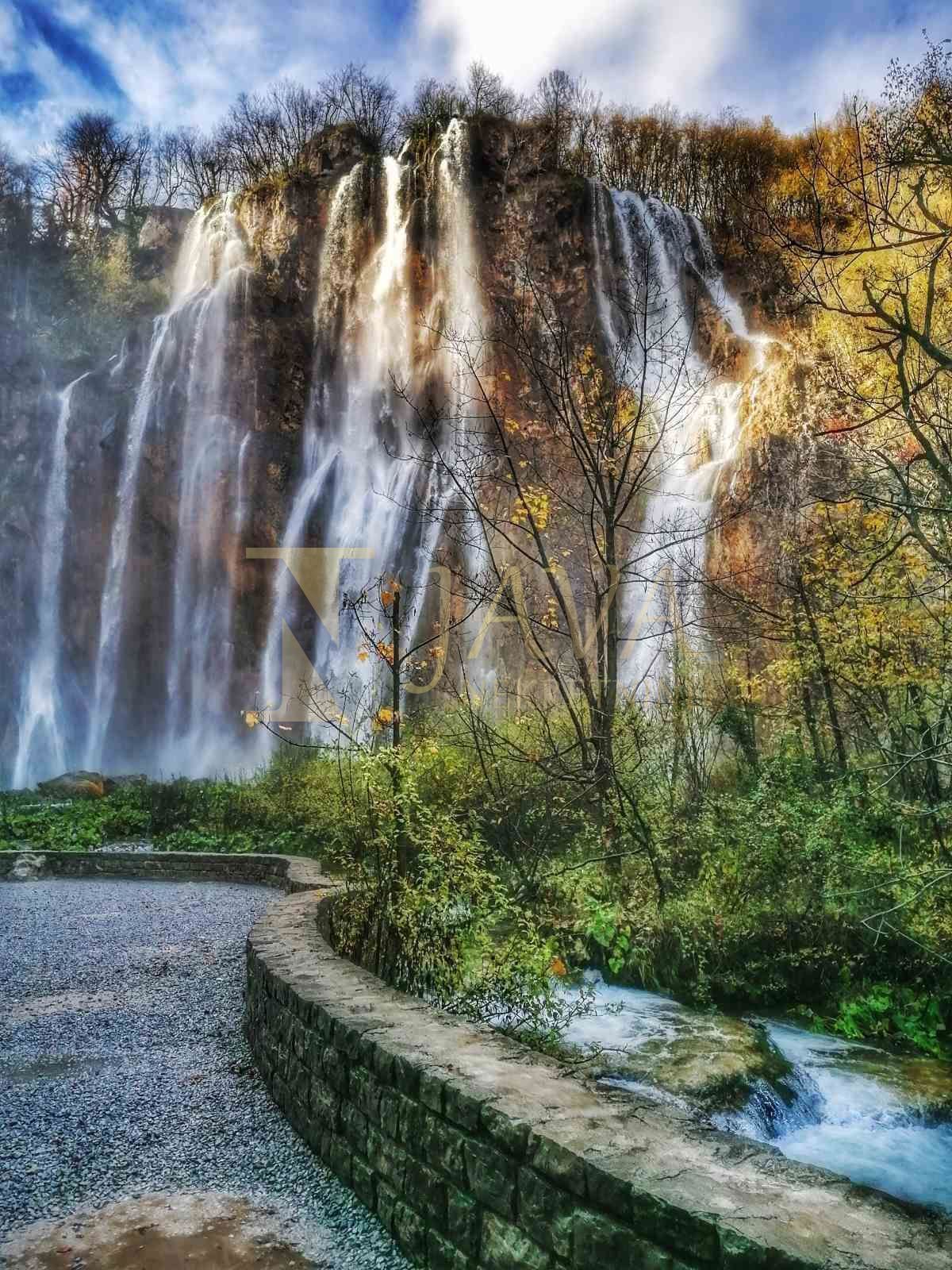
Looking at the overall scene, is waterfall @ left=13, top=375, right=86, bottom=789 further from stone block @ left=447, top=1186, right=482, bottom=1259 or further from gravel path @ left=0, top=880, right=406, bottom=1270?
stone block @ left=447, top=1186, right=482, bottom=1259

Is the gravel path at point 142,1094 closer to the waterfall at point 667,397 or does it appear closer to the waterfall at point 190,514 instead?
the waterfall at point 667,397

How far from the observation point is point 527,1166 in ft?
7.87

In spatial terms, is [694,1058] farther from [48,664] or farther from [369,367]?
[48,664]

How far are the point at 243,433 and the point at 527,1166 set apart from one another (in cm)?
2435

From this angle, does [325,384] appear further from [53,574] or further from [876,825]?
[876,825]

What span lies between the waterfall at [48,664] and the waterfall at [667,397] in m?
15.8

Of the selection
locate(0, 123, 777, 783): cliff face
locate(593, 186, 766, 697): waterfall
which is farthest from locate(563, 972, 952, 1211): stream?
locate(0, 123, 777, 783): cliff face

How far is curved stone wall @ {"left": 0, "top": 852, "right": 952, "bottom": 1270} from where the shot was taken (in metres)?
1.92

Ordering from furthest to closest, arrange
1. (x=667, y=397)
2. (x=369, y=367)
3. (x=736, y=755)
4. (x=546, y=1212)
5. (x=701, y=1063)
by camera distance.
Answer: (x=369, y=367) → (x=667, y=397) → (x=736, y=755) → (x=701, y=1063) → (x=546, y=1212)

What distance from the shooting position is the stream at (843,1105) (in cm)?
452

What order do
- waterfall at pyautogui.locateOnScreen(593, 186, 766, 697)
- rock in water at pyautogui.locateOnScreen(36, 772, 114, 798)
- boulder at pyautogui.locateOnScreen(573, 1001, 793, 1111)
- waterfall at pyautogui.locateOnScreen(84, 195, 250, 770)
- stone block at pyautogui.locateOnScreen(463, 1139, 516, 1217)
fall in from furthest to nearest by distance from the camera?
waterfall at pyautogui.locateOnScreen(84, 195, 250, 770) → rock in water at pyautogui.locateOnScreen(36, 772, 114, 798) → waterfall at pyautogui.locateOnScreen(593, 186, 766, 697) → boulder at pyautogui.locateOnScreen(573, 1001, 793, 1111) → stone block at pyautogui.locateOnScreen(463, 1139, 516, 1217)

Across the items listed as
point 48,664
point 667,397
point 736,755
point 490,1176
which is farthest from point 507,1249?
point 48,664

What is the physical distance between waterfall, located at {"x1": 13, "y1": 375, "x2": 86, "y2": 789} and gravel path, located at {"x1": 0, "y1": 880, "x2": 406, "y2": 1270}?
1756cm

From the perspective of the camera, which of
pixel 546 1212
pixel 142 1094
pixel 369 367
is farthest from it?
pixel 369 367
